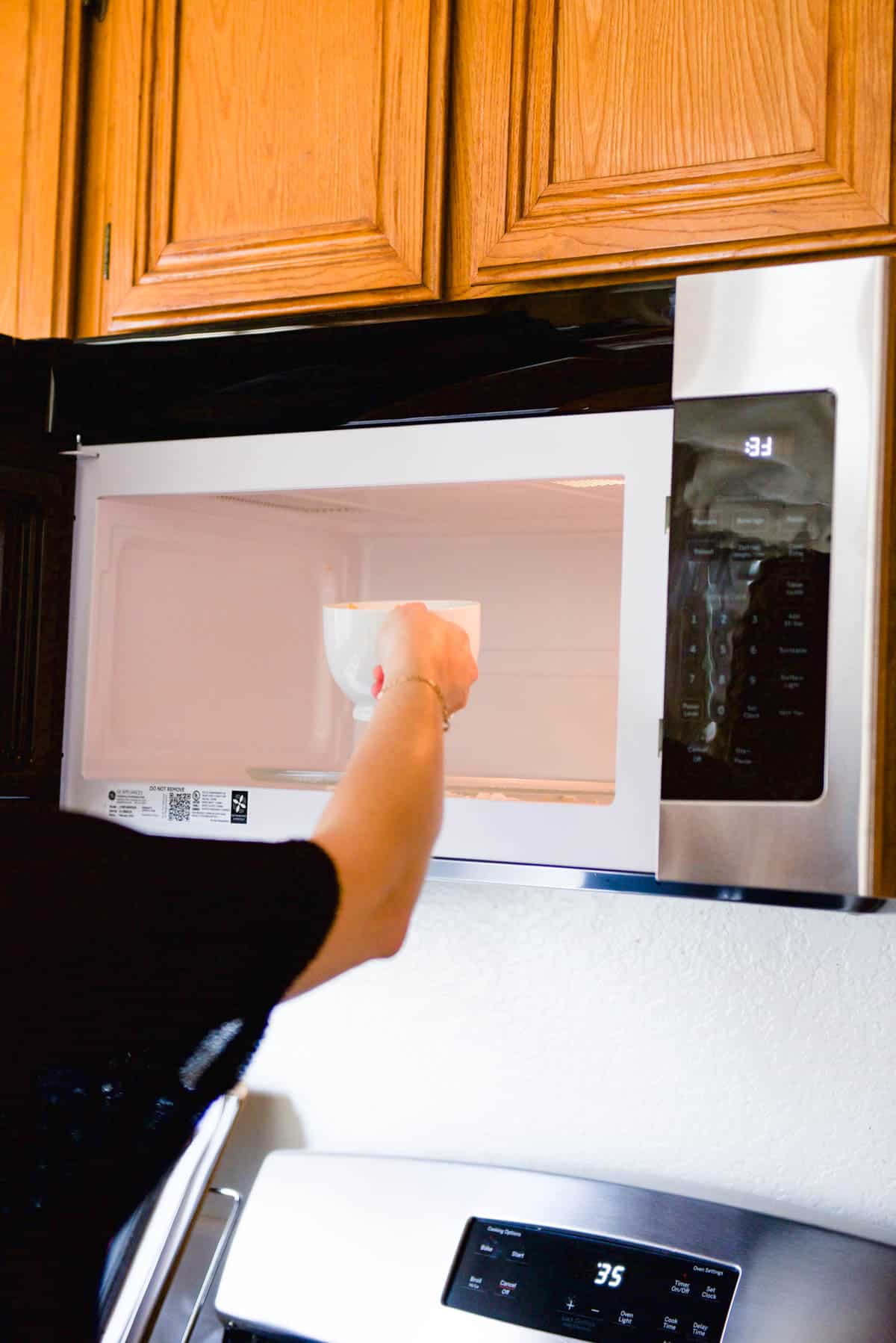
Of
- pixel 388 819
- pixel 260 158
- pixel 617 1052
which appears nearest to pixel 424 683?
pixel 388 819

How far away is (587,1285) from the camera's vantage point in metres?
1.06

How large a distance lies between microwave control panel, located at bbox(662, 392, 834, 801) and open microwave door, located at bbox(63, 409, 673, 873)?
0.03 meters

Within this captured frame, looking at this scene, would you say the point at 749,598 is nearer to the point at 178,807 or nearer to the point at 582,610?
the point at 582,610

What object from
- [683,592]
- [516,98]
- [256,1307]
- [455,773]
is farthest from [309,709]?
[256,1307]

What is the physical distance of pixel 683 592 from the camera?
0.79 metres

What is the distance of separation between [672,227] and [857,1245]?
26.5 inches

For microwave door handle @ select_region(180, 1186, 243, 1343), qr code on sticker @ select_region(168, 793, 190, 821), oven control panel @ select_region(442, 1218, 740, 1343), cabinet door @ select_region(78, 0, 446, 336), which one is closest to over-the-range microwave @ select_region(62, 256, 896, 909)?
qr code on sticker @ select_region(168, 793, 190, 821)

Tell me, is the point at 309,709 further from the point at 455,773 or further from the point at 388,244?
the point at 388,244

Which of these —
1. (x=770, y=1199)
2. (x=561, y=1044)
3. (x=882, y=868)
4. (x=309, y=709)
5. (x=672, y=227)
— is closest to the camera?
(x=882, y=868)

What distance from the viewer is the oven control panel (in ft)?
3.35

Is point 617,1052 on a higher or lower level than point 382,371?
lower

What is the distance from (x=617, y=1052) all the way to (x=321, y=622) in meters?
0.48

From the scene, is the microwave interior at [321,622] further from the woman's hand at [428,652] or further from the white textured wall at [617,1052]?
the white textured wall at [617,1052]

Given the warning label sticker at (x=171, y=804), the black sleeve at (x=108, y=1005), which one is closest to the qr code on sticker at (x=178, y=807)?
the warning label sticker at (x=171, y=804)
